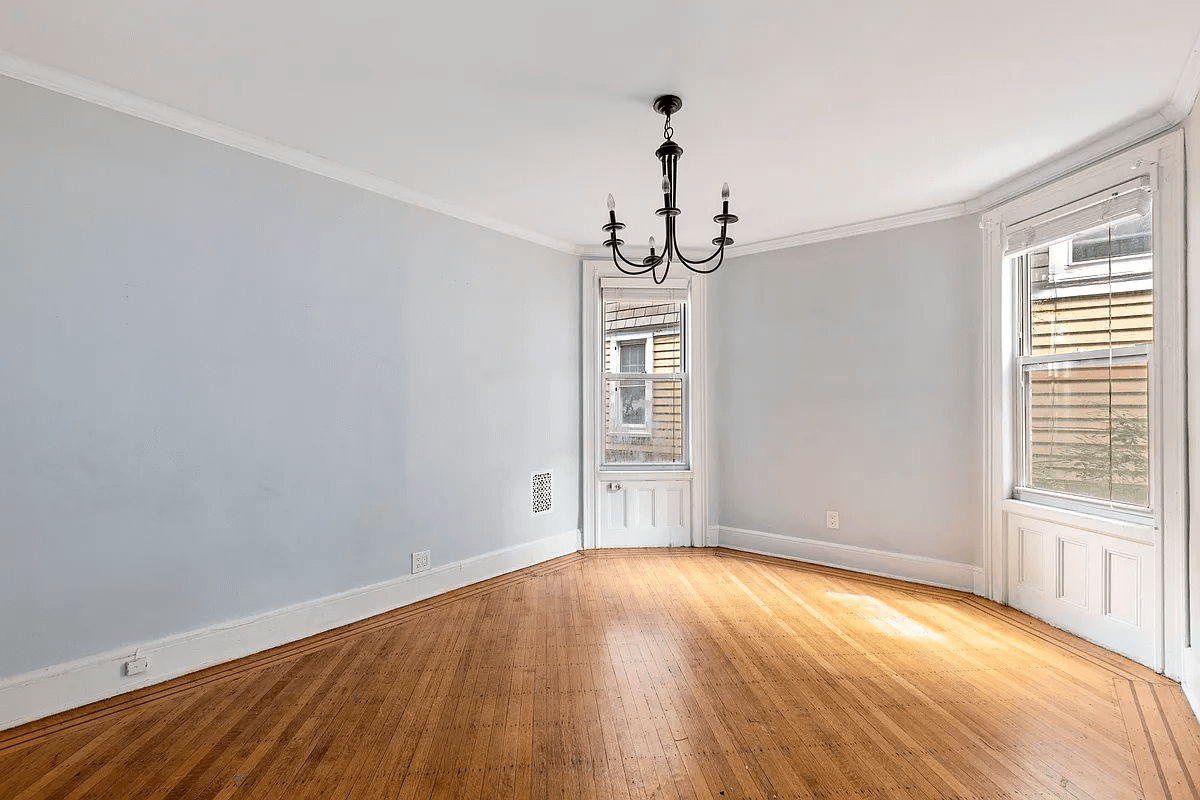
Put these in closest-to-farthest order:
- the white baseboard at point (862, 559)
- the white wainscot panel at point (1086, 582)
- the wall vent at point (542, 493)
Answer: the white wainscot panel at point (1086, 582) < the white baseboard at point (862, 559) < the wall vent at point (542, 493)

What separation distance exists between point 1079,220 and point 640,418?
3.22 metres

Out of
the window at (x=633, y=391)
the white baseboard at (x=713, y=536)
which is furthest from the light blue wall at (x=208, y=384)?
the white baseboard at (x=713, y=536)

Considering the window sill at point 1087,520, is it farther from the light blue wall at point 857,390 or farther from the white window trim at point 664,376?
the white window trim at point 664,376

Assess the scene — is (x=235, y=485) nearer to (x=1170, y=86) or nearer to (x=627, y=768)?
(x=627, y=768)

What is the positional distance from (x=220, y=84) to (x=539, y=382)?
Result: 281cm

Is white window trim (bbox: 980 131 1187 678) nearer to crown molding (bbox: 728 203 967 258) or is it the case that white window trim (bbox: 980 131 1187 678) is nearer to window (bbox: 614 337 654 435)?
crown molding (bbox: 728 203 967 258)

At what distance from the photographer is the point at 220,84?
8.54 ft

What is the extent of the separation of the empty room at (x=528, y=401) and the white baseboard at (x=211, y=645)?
0.02 m

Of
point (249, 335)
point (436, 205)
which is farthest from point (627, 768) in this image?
point (436, 205)

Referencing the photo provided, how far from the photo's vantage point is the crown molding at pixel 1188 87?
2361 millimetres

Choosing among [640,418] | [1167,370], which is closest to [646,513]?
[640,418]

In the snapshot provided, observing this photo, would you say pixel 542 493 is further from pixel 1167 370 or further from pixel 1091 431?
pixel 1167 370

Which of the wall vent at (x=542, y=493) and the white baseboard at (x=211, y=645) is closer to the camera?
the white baseboard at (x=211, y=645)

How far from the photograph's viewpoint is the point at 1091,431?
332cm
